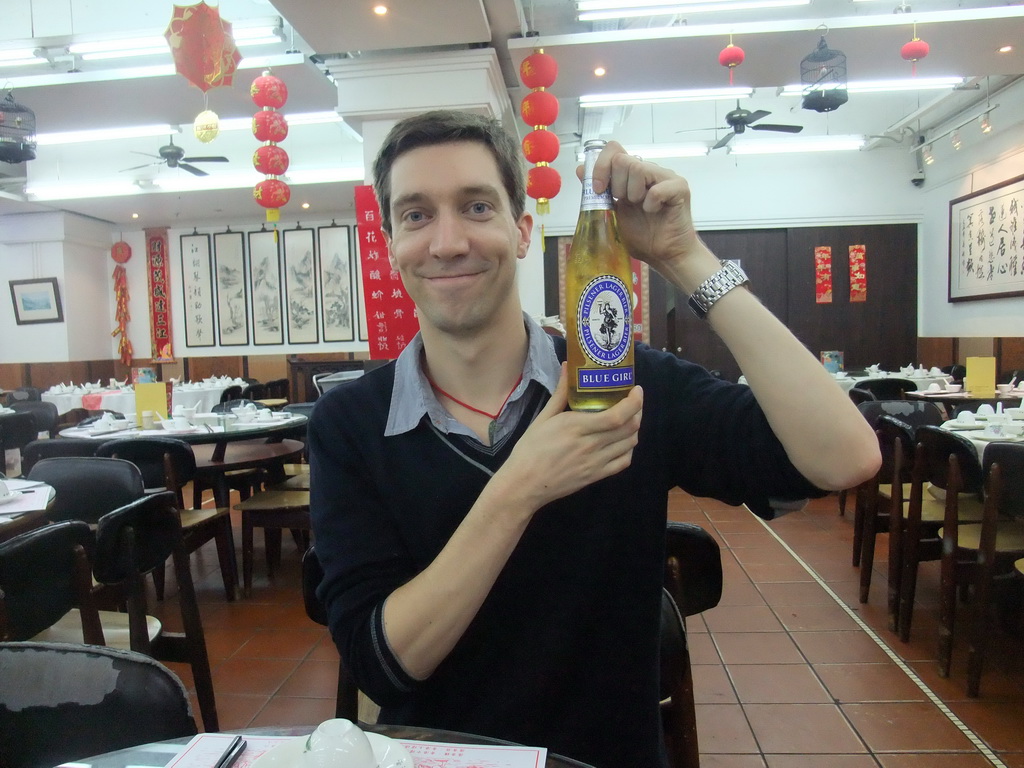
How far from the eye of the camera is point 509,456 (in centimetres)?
89

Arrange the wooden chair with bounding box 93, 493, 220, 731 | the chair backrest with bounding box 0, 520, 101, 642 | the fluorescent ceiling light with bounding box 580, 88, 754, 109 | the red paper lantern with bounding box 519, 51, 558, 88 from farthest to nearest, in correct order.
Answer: the fluorescent ceiling light with bounding box 580, 88, 754, 109 < the red paper lantern with bounding box 519, 51, 558, 88 < the wooden chair with bounding box 93, 493, 220, 731 < the chair backrest with bounding box 0, 520, 101, 642

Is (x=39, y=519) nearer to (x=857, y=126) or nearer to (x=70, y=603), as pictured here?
(x=70, y=603)

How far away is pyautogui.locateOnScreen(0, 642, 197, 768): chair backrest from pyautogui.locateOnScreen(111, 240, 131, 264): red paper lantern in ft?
36.2

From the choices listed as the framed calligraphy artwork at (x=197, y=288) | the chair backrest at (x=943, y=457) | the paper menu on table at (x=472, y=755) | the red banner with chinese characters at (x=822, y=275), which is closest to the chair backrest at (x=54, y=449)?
the paper menu on table at (x=472, y=755)

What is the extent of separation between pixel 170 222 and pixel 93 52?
19.1 feet

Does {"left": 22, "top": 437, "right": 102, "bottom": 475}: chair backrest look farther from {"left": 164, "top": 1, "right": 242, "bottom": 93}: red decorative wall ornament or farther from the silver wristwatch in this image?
the silver wristwatch

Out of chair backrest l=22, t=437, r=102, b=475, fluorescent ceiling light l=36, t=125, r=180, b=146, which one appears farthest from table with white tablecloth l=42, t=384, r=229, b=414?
chair backrest l=22, t=437, r=102, b=475

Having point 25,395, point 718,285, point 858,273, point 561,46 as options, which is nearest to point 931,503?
point 718,285

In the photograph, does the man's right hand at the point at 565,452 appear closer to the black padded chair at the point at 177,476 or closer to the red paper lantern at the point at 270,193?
the black padded chair at the point at 177,476

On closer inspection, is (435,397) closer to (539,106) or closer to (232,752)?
(232,752)

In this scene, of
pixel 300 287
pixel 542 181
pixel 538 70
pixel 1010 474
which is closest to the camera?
pixel 1010 474

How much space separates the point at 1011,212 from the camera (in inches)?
249

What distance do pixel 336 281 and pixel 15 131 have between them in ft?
18.3

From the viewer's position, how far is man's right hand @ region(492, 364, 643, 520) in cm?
79
